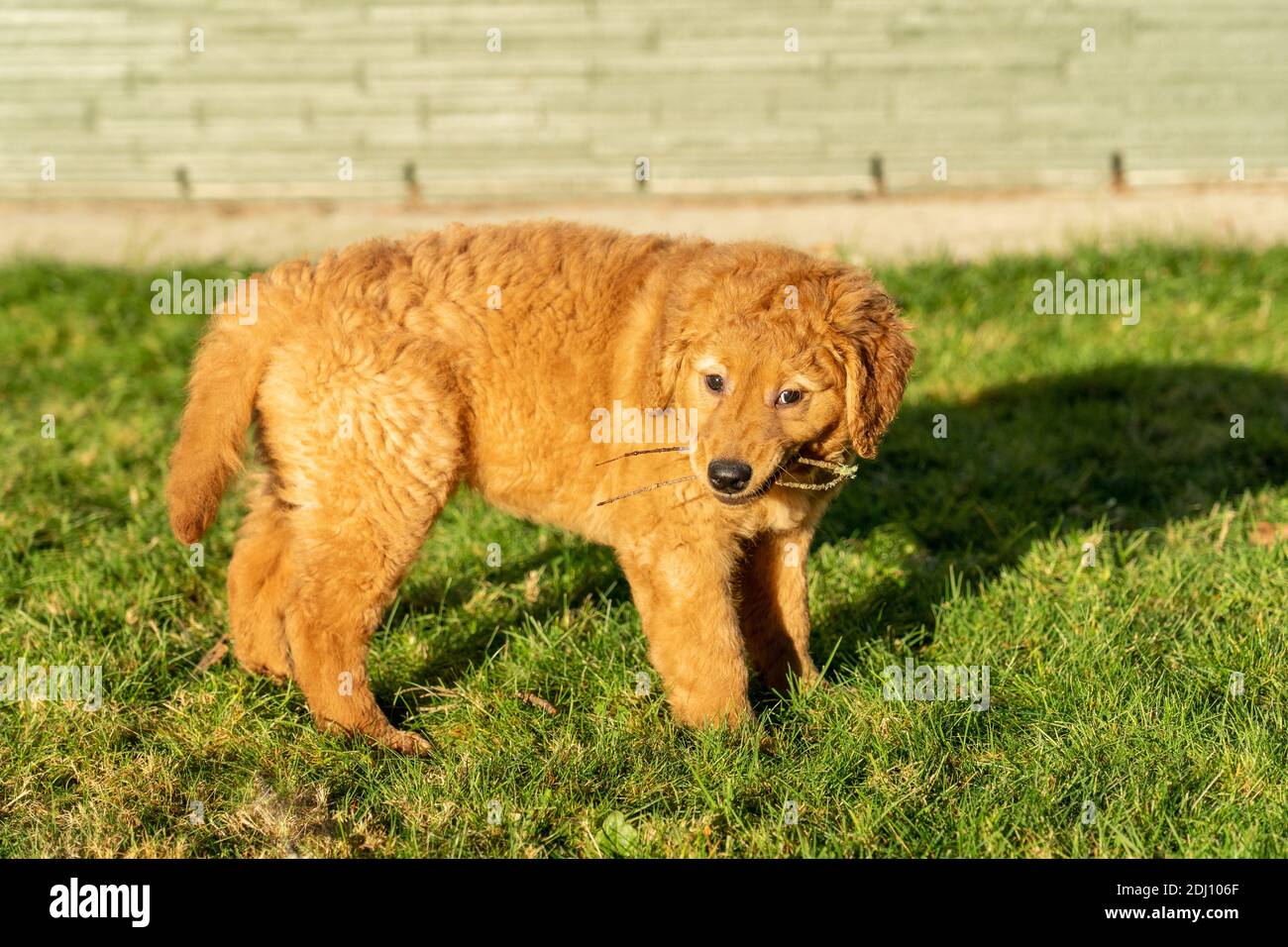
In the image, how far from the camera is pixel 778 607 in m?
4.36

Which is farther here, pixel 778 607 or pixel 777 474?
pixel 778 607

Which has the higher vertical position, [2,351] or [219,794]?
[2,351]

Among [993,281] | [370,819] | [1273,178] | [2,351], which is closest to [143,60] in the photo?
[2,351]

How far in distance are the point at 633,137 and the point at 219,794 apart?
23.6 feet

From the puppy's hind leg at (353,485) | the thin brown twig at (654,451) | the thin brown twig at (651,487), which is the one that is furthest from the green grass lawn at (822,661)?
the thin brown twig at (654,451)

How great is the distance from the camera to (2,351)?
24.2 feet

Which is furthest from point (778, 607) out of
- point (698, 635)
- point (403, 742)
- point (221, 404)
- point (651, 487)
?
point (221, 404)

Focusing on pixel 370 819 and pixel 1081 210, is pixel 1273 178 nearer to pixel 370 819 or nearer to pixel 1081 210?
pixel 1081 210

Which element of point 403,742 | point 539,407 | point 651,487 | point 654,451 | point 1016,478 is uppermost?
point 539,407

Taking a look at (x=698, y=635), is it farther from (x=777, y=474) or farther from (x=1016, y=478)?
(x=1016, y=478)

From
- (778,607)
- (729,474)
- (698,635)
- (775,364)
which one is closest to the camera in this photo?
(729,474)

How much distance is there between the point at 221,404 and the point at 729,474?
65.9 inches

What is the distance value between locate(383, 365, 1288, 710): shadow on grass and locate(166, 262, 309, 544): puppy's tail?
1070 mm

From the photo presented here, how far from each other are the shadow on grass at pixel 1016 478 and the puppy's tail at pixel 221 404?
1070 mm
